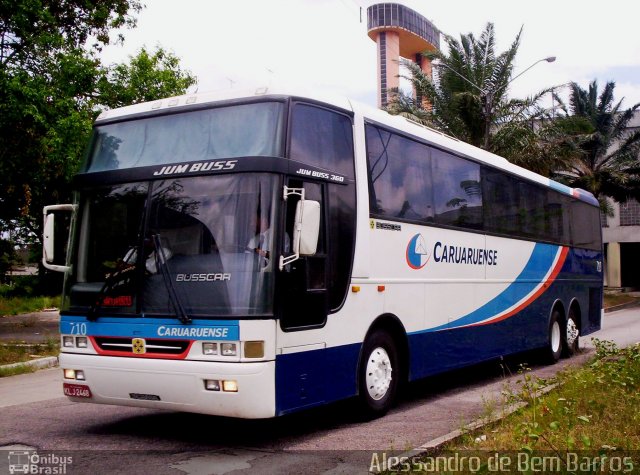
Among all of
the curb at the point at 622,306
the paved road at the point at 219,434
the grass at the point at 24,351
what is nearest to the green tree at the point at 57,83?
the grass at the point at 24,351

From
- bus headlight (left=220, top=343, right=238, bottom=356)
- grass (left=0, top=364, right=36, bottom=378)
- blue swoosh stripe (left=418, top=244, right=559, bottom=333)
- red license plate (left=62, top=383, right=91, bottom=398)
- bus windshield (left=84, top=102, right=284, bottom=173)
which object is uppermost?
bus windshield (left=84, top=102, right=284, bottom=173)

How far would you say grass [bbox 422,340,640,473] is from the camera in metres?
5.43

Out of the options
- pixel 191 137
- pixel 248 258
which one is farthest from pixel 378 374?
pixel 191 137

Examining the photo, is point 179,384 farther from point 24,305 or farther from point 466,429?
point 24,305

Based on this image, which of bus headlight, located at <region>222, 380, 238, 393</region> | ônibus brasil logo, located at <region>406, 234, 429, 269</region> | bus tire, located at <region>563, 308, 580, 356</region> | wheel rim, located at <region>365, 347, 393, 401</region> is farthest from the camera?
bus tire, located at <region>563, 308, 580, 356</region>

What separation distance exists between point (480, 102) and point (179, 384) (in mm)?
20907

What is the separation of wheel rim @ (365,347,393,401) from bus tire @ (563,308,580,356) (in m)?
7.35

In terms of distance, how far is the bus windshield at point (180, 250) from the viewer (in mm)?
6664

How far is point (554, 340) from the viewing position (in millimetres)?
14250

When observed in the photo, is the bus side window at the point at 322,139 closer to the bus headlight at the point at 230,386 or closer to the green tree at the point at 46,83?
the bus headlight at the point at 230,386

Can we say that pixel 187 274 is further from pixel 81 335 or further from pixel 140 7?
pixel 140 7

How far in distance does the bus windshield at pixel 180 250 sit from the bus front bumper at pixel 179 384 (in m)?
0.47

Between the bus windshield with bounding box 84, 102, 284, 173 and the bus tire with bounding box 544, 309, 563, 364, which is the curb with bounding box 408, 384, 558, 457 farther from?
the bus tire with bounding box 544, 309, 563, 364
